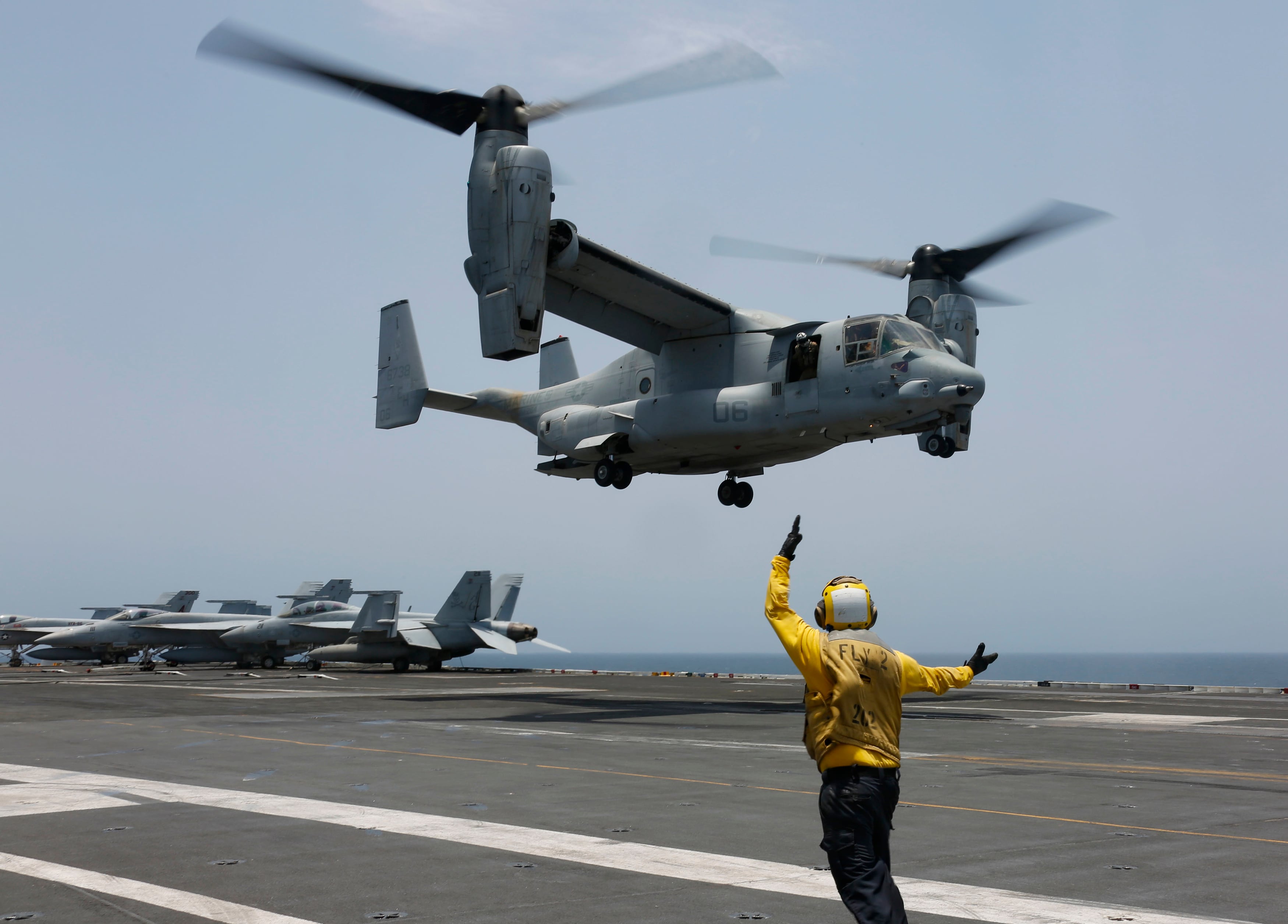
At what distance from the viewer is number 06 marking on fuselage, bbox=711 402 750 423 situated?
30000 mm

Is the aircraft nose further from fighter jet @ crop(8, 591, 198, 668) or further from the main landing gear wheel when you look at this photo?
fighter jet @ crop(8, 591, 198, 668)

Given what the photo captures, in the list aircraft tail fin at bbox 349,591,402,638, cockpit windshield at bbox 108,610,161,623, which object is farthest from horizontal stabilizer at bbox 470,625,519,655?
cockpit windshield at bbox 108,610,161,623

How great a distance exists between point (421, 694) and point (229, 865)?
25777 mm

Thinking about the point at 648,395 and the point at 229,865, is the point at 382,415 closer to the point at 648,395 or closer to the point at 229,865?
the point at 648,395

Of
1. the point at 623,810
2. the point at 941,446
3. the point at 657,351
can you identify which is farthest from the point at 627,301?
the point at 623,810

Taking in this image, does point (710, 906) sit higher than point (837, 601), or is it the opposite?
point (837, 601)

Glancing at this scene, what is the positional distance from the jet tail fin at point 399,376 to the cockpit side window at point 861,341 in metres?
14.5

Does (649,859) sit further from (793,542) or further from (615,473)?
(615,473)

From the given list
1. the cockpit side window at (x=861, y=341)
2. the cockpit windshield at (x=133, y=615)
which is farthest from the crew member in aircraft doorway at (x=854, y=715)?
the cockpit windshield at (x=133, y=615)

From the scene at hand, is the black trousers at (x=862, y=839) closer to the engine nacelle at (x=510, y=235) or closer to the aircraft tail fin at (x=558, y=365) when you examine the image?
the engine nacelle at (x=510, y=235)

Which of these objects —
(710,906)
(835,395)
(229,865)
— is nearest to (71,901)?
(229,865)

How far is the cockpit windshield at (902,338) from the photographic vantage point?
2708 cm

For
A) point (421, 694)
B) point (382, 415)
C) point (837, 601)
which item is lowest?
point (421, 694)

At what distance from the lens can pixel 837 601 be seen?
571cm
